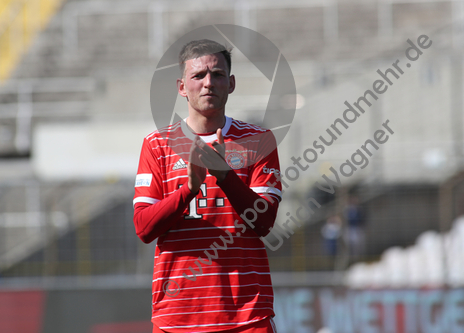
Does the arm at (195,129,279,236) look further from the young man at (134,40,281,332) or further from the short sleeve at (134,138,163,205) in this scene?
the short sleeve at (134,138,163,205)

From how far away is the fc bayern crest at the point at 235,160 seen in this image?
224 cm

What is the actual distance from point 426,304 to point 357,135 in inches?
160

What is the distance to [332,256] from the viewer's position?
28.8 feet

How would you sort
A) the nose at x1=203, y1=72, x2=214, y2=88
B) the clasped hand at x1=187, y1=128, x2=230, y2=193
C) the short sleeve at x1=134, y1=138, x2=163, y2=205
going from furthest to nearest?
the short sleeve at x1=134, y1=138, x2=163, y2=205
the nose at x1=203, y1=72, x2=214, y2=88
the clasped hand at x1=187, y1=128, x2=230, y2=193

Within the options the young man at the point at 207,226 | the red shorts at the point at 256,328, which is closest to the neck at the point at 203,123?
the young man at the point at 207,226

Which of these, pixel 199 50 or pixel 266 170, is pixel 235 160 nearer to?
pixel 266 170

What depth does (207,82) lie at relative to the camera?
2.14m

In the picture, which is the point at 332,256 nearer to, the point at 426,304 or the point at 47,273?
the point at 426,304

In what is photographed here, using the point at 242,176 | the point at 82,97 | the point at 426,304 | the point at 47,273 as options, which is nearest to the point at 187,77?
the point at 242,176

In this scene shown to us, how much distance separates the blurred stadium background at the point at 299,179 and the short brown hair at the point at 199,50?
4.59m

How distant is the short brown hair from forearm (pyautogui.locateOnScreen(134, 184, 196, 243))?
20.1 inches

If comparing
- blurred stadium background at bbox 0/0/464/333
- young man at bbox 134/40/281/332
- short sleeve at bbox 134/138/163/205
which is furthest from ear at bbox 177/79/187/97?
blurred stadium background at bbox 0/0/464/333

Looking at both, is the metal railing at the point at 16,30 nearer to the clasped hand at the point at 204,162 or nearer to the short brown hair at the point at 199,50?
the short brown hair at the point at 199,50

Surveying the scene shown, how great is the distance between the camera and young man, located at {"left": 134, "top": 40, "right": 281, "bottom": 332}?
216 centimetres
